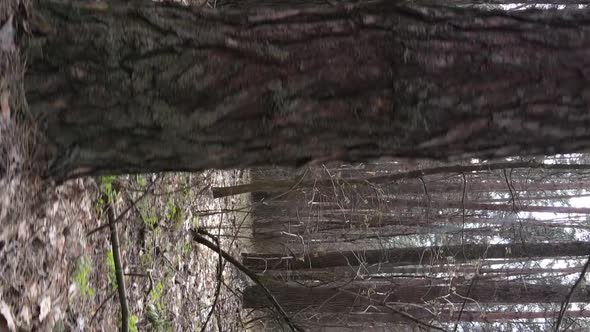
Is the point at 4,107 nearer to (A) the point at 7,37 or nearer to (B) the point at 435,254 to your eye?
(A) the point at 7,37

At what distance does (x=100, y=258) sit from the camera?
10.8ft

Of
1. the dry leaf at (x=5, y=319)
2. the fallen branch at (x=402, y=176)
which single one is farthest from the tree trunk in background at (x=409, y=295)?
the dry leaf at (x=5, y=319)

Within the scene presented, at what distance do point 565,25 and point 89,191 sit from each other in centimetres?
254

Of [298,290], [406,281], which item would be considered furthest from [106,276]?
[406,281]

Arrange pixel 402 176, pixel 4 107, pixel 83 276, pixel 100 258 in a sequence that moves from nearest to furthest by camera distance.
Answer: pixel 4 107, pixel 83 276, pixel 100 258, pixel 402 176

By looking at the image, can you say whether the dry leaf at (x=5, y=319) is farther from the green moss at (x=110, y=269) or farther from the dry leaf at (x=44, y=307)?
the green moss at (x=110, y=269)

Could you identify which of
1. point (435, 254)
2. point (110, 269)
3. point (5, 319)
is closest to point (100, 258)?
point (110, 269)

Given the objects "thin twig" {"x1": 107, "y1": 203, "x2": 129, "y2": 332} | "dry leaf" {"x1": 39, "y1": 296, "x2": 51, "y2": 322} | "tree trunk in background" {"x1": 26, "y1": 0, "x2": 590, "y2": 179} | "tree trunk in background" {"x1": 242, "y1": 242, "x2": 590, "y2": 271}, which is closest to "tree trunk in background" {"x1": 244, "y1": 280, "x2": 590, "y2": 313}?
"tree trunk in background" {"x1": 242, "y1": 242, "x2": 590, "y2": 271}

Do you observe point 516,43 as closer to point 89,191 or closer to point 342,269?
point 89,191

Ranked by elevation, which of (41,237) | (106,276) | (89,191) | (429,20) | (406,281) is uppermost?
(429,20)

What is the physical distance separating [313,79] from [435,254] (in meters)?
5.79

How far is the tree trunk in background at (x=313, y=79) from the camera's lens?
181cm

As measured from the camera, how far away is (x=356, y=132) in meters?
1.93

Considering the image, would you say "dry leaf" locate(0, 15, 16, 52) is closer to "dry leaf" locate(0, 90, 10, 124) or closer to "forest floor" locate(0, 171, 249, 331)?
"dry leaf" locate(0, 90, 10, 124)
